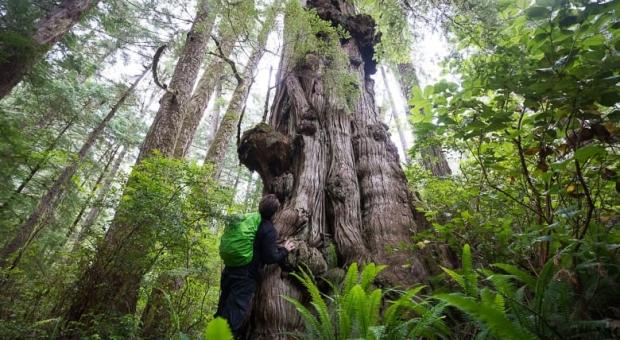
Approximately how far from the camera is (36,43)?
4.20 metres

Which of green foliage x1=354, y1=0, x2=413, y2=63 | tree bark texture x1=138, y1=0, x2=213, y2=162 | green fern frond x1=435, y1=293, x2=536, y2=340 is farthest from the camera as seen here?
tree bark texture x1=138, y1=0, x2=213, y2=162

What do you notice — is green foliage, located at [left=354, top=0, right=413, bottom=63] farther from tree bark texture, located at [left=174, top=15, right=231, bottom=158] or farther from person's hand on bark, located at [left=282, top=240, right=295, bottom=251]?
person's hand on bark, located at [left=282, top=240, right=295, bottom=251]

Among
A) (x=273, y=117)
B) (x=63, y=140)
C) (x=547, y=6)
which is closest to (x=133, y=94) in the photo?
(x=63, y=140)

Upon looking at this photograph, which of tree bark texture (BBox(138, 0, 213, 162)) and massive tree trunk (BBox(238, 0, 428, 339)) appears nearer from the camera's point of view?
massive tree trunk (BBox(238, 0, 428, 339))

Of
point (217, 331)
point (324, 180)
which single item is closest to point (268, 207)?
point (324, 180)

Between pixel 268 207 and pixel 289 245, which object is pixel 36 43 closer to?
pixel 268 207

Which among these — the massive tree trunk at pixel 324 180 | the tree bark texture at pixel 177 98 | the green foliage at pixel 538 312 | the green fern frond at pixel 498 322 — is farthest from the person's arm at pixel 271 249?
the tree bark texture at pixel 177 98

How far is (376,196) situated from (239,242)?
181cm

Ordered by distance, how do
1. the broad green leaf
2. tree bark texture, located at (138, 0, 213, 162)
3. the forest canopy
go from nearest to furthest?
1. the broad green leaf
2. the forest canopy
3. tree bark texture, located at (138, 0, 213, 162)

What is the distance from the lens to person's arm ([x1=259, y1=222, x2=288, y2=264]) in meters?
3.13

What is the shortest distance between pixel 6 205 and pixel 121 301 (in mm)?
3435

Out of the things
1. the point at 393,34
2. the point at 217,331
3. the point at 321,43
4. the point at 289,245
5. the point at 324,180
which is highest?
the point at 393,34

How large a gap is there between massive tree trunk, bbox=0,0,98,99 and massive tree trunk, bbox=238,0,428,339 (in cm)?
283

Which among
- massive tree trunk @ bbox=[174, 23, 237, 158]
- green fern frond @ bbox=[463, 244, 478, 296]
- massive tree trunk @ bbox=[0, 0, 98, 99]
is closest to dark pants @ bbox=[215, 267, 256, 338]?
green fern frond @ bbox=[463, 244, 478, 296]
